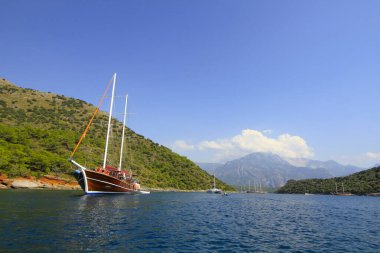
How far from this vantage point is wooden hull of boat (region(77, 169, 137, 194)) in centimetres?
5600

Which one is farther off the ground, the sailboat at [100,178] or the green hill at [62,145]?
the green hill at [62,145]

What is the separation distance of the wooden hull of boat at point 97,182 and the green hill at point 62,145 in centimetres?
1348

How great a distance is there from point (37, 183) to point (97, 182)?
103 feet

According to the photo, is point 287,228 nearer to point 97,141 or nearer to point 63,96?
point 97,141

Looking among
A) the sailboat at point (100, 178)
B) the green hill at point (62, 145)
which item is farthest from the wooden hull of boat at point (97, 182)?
the green hill at point (62, 145)

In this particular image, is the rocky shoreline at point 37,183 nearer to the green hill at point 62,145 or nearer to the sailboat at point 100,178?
the green hill at point 62,145

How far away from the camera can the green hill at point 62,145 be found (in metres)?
82.6

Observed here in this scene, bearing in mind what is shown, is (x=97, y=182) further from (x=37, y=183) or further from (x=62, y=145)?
(x=62, y=145)

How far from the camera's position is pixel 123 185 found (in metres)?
69.7

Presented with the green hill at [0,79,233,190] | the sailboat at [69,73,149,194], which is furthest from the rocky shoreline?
the sailboat at [69,73,149,194]

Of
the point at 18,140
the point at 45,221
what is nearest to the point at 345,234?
the point at 45,221

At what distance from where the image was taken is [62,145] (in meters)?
103

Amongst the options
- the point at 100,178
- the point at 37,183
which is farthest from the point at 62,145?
the point at 100,178

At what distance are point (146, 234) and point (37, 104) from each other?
146401 millimetres
